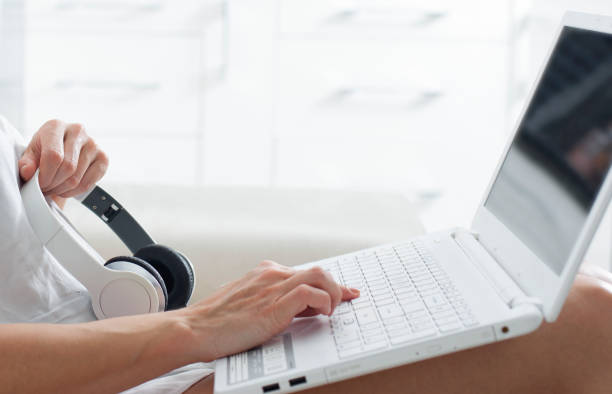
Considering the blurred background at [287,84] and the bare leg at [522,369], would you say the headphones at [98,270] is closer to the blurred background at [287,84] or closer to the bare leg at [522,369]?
the bare leg at [522,369]

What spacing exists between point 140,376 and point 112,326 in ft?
0.19

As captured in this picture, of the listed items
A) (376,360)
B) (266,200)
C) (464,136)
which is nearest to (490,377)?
(376,360)

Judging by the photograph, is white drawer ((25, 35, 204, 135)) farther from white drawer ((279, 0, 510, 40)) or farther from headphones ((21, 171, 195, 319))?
headphones ((21, 171, 195, 319))

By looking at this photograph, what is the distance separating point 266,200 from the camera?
1.45 meters

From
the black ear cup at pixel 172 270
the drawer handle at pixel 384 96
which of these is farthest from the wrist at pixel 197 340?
the drawer handle at pixel 384 96

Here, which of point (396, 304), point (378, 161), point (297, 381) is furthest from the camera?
point (378, 161)

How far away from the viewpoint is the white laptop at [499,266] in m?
0.64

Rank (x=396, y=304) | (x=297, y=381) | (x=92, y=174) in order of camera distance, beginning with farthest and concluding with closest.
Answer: (x=92, y=174)
(x=396, y=304)
(x=297, y=381)

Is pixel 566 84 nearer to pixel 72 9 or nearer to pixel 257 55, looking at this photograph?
pixel 257 55

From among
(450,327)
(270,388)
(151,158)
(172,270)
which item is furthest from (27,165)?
(151,158)

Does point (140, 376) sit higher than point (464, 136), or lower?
higher

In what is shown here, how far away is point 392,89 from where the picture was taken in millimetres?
2738

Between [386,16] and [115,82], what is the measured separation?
1.09m

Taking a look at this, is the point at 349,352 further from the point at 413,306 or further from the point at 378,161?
the point at 378,161
